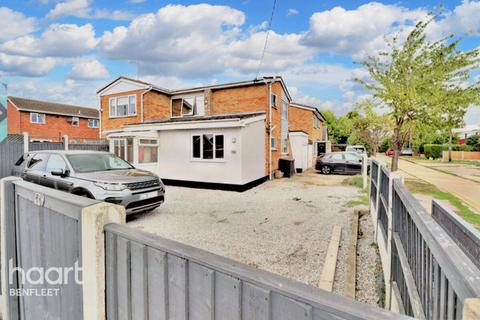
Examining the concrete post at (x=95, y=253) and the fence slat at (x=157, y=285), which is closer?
the fence slat at (x=157, y=285)

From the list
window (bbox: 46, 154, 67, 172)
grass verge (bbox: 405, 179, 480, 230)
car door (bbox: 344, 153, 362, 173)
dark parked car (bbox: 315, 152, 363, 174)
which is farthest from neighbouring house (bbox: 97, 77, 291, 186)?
grass verge (bbox: 405, 179, 480, 230)

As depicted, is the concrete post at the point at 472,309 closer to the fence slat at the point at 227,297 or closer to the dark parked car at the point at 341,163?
the fence slat at the point at 227,297

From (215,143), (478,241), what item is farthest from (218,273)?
(215,143)

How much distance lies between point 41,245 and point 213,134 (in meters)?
10.3

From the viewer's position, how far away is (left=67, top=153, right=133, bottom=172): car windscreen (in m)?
6.92

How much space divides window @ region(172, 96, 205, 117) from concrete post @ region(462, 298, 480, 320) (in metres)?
17.2

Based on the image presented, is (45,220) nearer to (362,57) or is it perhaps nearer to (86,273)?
(86,273)

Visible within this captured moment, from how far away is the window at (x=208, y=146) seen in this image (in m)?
12.2

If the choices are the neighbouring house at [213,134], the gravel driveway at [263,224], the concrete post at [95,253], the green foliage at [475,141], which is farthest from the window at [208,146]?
the green foliage at [475,141]

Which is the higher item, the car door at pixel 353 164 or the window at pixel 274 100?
the window at pixel 274 100

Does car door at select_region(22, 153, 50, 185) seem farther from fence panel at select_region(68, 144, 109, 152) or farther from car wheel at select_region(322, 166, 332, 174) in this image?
car wheel at select_region(322, 166, 332, 174)

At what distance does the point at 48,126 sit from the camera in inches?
1161

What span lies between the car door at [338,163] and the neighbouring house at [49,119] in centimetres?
2597

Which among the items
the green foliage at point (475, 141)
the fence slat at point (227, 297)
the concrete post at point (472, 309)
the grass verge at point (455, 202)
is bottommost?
the grass verge at point (455, 202)
